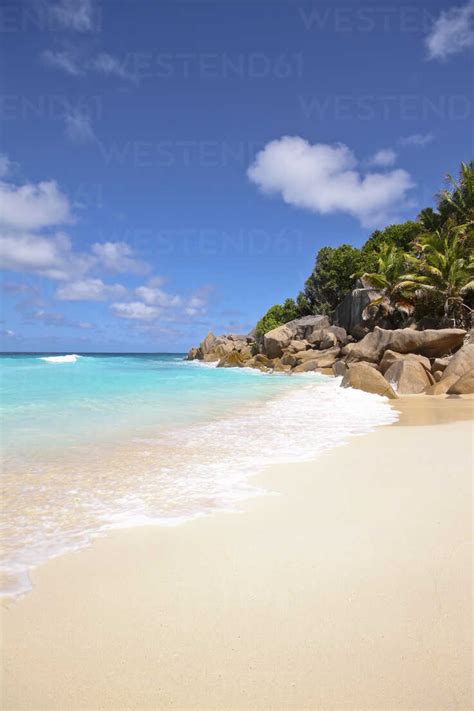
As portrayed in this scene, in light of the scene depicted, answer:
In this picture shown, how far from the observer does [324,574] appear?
9.01 ft

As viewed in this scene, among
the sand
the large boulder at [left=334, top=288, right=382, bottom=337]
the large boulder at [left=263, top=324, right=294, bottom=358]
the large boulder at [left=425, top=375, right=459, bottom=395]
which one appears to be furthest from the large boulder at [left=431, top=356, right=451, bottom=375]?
the large boulder at [left=263, top=324, right=294, bottom=358]

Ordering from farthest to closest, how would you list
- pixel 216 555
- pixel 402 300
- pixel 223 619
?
pixel 402 300 < pixel 216 555 < pixel 223 619

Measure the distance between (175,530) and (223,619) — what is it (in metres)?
1.31

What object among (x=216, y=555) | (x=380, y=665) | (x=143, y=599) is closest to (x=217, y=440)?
(x=216, y=555)

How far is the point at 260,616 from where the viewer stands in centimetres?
231

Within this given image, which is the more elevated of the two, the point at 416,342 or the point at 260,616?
the point at 416,342

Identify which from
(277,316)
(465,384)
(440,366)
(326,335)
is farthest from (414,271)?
(277,316)

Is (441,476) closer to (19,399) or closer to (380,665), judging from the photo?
(380,665)

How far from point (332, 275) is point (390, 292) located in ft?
43.3

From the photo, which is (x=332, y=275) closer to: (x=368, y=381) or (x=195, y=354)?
(x=195, y=354)

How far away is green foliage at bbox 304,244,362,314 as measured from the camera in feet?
134

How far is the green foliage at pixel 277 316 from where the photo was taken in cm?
4647

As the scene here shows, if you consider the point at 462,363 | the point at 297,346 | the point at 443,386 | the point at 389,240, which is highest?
the point at 389,240

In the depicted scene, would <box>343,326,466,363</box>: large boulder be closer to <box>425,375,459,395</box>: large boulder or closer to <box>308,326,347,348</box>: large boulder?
<box>425,375,459,395</box>: large boulder
